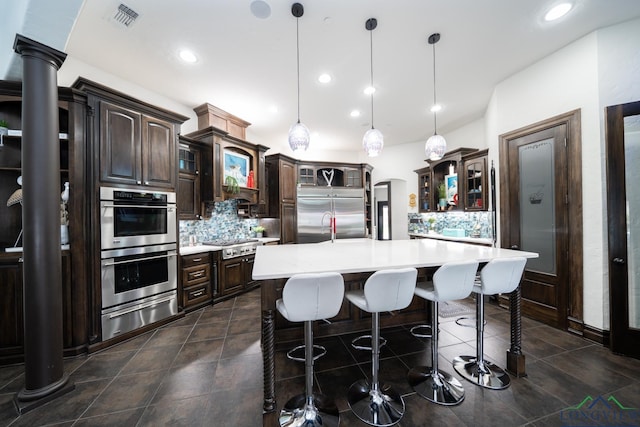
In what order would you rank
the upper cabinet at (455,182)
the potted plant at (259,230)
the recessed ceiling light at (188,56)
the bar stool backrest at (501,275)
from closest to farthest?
1. the bar stool backrest at (501,275)
2. the recessed ceiling light at (188,56)
3. the upper cabinet at (455,182)
4. the potted plant at (259,230)

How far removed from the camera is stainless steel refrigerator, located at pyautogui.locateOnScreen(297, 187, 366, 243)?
5.71 meters

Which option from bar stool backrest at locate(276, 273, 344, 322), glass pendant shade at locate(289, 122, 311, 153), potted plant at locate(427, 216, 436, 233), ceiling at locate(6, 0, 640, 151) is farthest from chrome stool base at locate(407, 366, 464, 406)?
potted plant at locate(427, 216, 436, 233)

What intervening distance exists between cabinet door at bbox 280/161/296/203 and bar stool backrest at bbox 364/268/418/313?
405 cm

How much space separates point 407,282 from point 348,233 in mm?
4737

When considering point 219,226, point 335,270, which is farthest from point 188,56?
point 335,270

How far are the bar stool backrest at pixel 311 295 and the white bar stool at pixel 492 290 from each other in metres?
1.21

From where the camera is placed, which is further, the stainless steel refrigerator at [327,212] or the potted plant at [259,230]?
the stainless steel refrigerator at [327,212]

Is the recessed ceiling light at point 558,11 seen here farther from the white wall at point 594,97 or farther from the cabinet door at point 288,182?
the cabinet door at point 288,182

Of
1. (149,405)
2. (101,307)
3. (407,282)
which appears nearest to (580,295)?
(407,282)

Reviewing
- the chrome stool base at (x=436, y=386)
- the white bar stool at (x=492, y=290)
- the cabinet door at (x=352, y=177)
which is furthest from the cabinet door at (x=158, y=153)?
the cabinet door at (x=352, y=177)

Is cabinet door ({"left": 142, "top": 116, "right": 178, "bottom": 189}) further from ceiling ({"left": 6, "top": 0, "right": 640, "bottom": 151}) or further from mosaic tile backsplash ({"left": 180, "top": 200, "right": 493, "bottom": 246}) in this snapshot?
mosaic tile backsplash ({"left": 180, "top": 200, "right": 493, "bottom": 246})

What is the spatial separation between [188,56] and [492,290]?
384 centimetres

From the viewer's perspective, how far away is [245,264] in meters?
4.12

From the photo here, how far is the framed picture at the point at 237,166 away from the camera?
4168 millimetres
